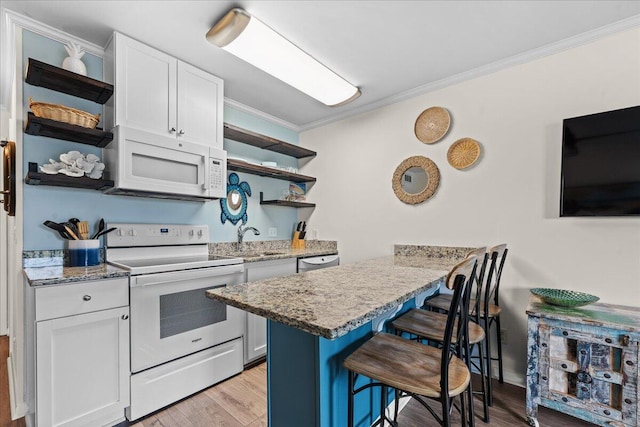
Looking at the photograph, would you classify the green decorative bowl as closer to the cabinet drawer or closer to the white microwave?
the white microwave

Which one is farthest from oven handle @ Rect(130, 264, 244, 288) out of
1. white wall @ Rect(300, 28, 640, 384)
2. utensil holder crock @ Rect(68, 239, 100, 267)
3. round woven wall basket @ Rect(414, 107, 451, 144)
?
round woven wall basket @ Rect(414, 107, 451, 144)

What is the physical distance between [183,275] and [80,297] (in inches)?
21.4

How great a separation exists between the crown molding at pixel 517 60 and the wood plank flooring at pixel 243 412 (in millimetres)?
2478

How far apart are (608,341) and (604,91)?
160 centimetres

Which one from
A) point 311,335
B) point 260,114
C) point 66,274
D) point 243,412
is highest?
point 260,114

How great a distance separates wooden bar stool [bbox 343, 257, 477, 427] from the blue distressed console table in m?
0.77

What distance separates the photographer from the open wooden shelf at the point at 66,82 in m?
1.67

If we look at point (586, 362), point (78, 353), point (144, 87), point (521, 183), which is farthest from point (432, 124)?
point (78, 353)

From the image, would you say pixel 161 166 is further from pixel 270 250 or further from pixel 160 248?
pixel 270 250

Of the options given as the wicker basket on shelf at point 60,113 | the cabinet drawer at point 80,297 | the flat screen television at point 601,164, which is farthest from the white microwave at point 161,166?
the flat screen television at point 601,164

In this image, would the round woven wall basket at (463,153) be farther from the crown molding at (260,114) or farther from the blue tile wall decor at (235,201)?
the blue tile wall decor at (235,201)

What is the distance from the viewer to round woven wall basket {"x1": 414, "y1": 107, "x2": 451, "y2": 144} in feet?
8.41

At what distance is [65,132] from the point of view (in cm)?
181

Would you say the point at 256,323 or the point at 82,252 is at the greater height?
the point at 82,252
